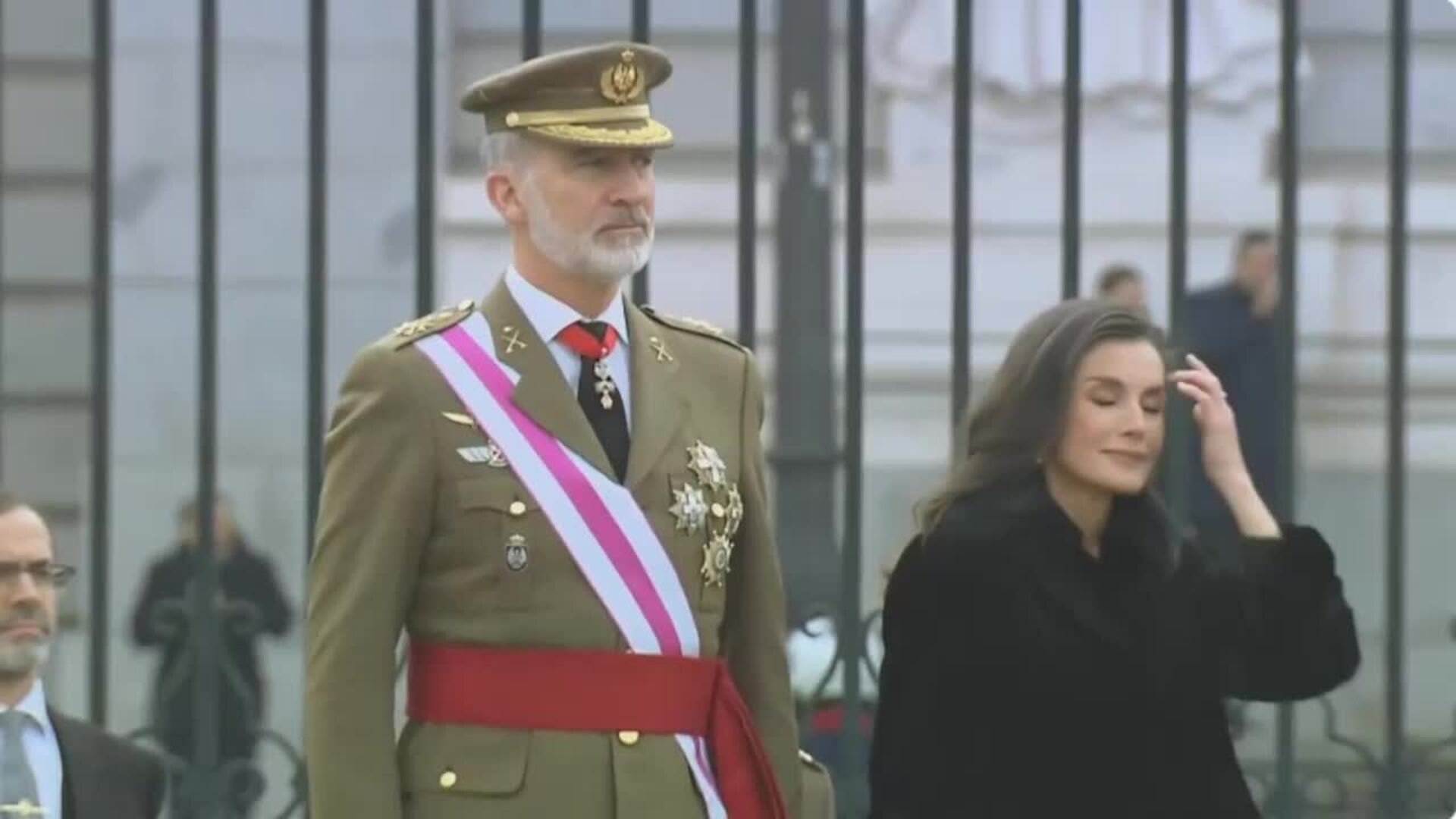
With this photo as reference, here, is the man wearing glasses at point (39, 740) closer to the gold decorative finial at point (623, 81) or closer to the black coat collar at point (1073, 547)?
the gold decorative finial at point (623, 81)

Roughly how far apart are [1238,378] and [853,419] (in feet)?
4.65

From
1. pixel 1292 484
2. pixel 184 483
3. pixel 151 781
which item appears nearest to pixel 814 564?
pixel 1292 484

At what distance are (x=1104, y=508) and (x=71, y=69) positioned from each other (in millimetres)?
5784

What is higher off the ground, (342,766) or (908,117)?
(908,117)

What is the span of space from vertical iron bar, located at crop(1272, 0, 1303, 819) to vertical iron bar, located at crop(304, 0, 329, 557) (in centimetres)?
155

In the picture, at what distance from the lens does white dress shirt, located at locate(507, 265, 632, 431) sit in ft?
13.8

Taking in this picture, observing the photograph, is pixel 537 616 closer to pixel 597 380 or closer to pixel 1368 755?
pixel 597 380

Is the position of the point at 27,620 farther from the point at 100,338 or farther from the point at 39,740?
the point at 100,338

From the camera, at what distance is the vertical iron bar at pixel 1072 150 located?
5.70 metres

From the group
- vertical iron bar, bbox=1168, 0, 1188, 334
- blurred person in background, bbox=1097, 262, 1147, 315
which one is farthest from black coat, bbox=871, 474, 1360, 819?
blurred person in background, bbox=1097, 262, 1147, 315

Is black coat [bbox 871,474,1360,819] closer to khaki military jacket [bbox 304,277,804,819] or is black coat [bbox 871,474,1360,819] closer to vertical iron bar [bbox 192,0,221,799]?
khaki military jacket [bbox 304,277,804,819]

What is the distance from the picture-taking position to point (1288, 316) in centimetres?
577

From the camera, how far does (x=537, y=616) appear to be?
162 inches

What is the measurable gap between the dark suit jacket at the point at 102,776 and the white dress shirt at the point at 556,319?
1006mm
